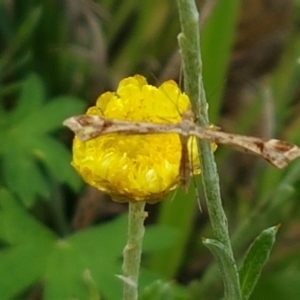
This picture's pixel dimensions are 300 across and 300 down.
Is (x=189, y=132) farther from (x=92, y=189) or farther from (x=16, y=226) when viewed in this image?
(x=92, y=189)

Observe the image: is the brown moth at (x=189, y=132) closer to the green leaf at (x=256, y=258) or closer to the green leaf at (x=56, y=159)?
the green leaf at (x=256, y=258)

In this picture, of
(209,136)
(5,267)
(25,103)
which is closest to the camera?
(209,136)

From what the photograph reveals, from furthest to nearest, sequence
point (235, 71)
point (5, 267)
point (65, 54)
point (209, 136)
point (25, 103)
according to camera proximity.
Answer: point (235, 71), point (65, 54), point (25, 103), point (5, 267), point (209, 136)

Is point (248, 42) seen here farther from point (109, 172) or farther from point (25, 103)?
point (109, 172)

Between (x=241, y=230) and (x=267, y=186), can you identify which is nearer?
(x=241, y=230)

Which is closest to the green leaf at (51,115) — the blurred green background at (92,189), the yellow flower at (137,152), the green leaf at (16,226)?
the blurred green background at (92,189)

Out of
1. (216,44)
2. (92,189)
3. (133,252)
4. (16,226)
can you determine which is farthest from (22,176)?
(133,252)

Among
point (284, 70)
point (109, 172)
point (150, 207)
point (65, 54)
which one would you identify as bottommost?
point (150, 207)

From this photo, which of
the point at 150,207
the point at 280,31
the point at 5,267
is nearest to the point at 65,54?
the point at 150,207
